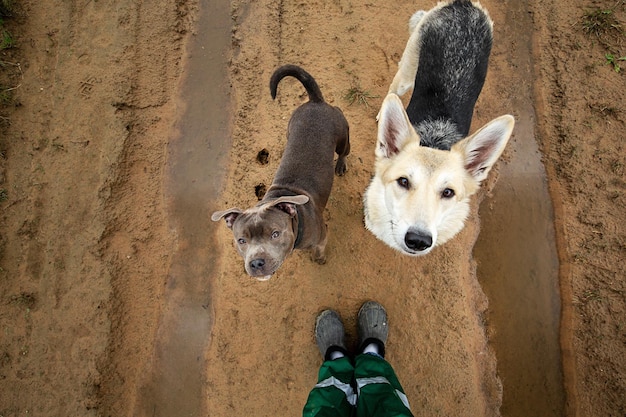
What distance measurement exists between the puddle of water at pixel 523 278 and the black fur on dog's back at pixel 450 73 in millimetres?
1336

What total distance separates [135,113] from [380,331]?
4.10 meters

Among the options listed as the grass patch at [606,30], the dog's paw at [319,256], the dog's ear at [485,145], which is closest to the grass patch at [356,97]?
the dog's ear at [485,145]

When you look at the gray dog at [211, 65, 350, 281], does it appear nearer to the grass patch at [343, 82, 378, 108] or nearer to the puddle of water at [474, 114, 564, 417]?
the grass patch at [343, 82, 378, 108]

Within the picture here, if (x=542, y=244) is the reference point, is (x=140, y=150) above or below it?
above

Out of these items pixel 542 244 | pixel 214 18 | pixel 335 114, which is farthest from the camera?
pixel 214 18

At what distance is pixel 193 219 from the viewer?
425 centimetres

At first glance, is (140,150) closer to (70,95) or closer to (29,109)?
(70,95)

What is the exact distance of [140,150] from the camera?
4434 millimetres

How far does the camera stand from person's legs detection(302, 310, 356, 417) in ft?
9.31

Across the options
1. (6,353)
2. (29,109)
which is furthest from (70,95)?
(6,353)

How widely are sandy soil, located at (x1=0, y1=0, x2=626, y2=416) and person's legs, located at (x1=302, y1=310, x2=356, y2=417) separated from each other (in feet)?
0.73

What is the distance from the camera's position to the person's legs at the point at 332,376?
2.84 metres

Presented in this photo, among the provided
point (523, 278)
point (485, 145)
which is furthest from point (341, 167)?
point (523, 278)

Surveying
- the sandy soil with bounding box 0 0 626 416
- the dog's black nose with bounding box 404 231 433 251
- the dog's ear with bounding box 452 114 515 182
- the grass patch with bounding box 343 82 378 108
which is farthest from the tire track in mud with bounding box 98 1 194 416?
the dog's ear with bounding box 452 114 515 182
